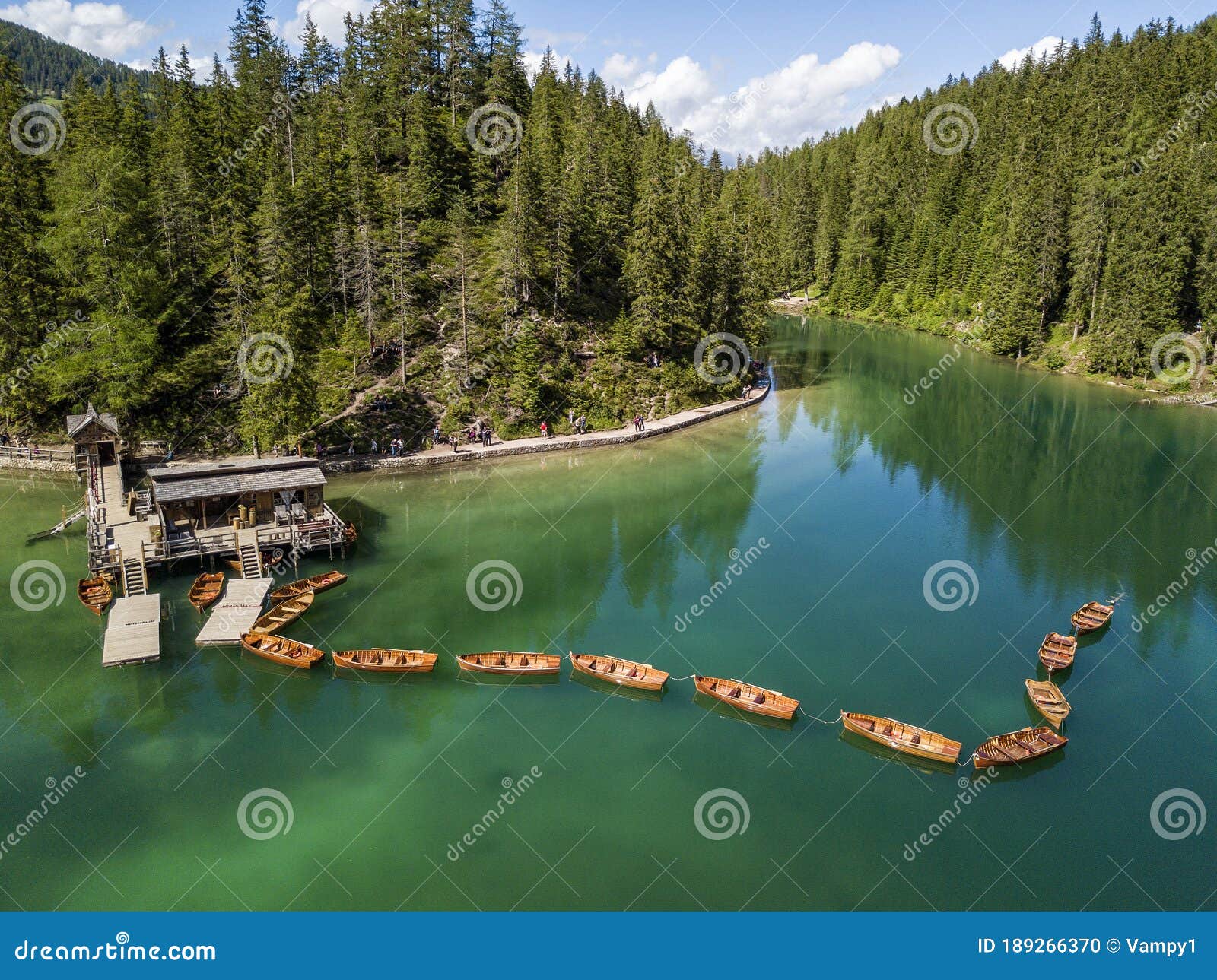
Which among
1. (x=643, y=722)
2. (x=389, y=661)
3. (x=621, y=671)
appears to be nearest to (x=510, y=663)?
(x=621, y=671)

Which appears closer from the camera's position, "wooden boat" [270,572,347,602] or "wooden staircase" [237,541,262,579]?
"wooden boat" [270,572,347,602]

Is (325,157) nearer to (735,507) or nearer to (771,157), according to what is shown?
(735,507)

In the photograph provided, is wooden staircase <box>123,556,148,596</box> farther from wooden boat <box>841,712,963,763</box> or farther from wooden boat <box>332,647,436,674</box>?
wooden boat <box>841,712,963,763</box>

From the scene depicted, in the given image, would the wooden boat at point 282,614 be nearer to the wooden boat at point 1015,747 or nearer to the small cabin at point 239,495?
the small cabin at point 239,495

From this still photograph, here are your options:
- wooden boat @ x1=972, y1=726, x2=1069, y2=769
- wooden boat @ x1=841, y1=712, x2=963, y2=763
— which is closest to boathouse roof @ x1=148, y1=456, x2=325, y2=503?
wooden boat @ x1=841, y1=712, x2=963, y2=763

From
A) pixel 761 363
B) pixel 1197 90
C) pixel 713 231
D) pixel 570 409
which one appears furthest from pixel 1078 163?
pixel 570 409

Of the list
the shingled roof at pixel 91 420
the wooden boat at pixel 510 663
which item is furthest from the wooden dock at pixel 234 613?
the shingled roof at pixel 91 420

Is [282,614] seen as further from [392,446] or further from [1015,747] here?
[1015,747]
